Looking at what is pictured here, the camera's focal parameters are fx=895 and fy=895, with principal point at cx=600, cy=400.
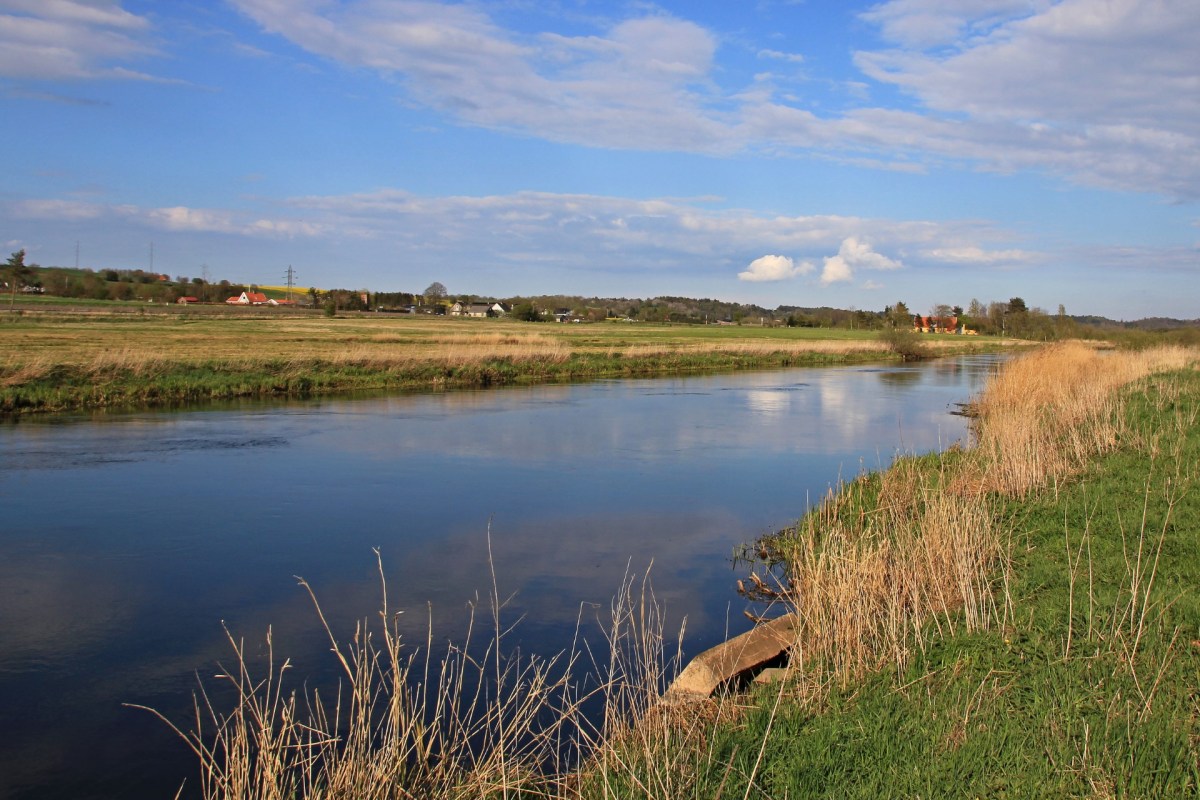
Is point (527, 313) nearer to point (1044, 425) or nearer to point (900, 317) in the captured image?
point (900, 317)

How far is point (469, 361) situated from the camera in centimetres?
3136

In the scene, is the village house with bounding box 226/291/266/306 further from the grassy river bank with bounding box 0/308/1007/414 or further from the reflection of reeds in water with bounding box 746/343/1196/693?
the reflection of reeds in water with bounding box 746/343/1196/693

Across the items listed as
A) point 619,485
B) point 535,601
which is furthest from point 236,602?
point 619,485

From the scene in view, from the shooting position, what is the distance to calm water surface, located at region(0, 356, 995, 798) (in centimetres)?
629

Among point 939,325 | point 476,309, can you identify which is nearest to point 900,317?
point 939,325

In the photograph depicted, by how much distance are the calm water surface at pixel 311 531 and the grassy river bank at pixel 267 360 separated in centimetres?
233

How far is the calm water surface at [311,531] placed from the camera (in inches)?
248

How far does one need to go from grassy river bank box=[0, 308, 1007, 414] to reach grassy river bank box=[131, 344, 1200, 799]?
17893mm

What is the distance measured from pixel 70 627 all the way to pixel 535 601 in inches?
150

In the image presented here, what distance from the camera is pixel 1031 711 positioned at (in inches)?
175

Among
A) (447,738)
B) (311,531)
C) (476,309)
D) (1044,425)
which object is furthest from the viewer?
(476,309)

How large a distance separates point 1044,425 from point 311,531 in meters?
10.4

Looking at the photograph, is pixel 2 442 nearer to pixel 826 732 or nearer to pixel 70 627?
pixel 70 627

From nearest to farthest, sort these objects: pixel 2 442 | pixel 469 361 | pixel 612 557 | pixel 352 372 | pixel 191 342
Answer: pixel 612 557 → pixel 2 442 → pixel 352 372 → pixel 469 361 → pixel 191 342
